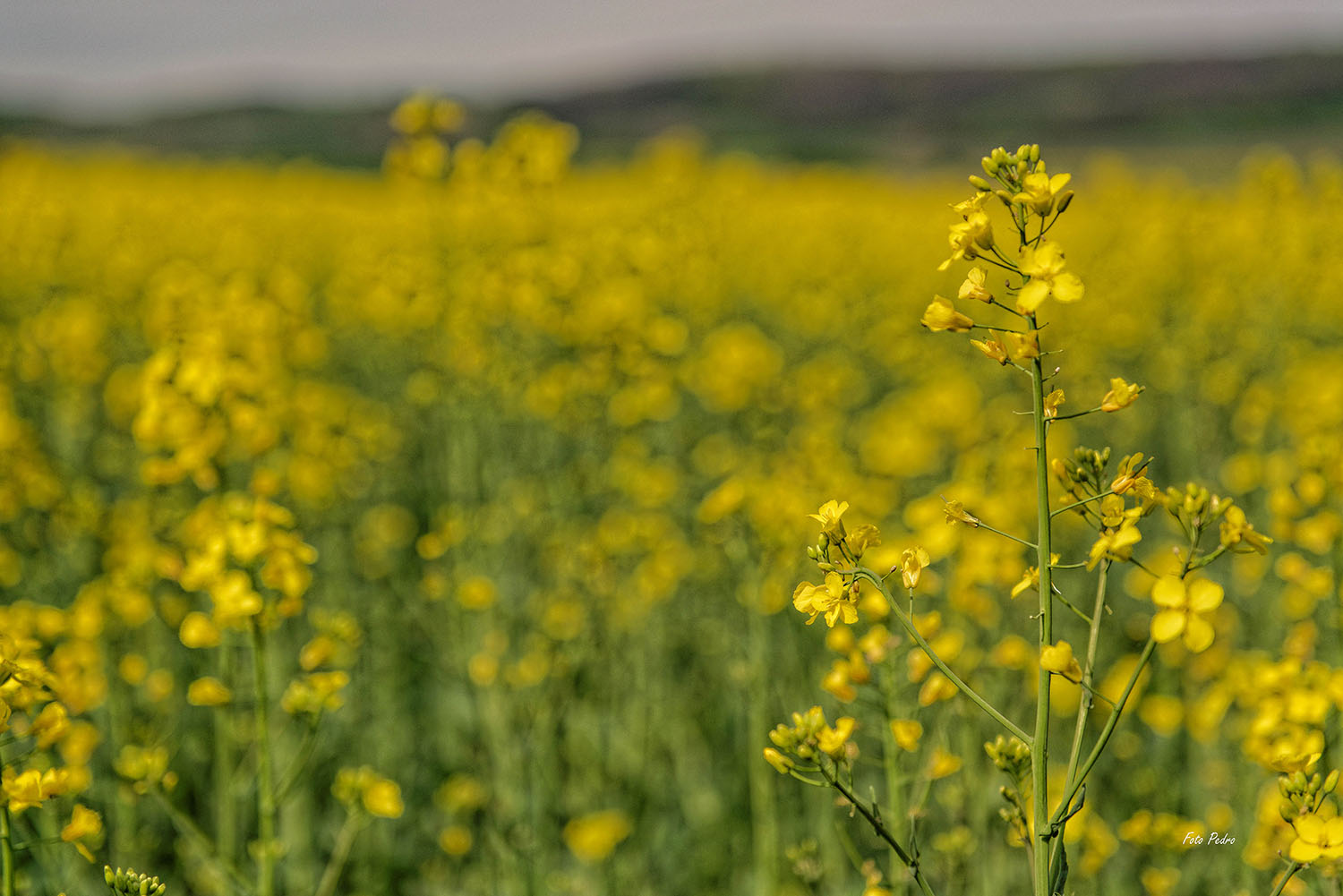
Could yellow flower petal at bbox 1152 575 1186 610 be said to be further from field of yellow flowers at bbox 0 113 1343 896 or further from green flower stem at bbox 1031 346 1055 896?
field of yellow flowers at bbox 0 113 1343 896

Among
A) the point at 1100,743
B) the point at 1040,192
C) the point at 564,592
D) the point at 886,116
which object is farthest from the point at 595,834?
the point at 886,116

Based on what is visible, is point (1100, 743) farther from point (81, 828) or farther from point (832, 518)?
point (81, 828)

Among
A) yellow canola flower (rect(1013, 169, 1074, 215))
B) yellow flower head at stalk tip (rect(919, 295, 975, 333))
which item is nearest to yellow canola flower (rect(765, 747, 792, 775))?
yellow flower head at stalk tip (rect(919, 295, 975, 333))

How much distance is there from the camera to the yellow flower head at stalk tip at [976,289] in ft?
4.38

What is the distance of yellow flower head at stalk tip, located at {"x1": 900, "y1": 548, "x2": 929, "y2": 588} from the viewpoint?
4.62 feet

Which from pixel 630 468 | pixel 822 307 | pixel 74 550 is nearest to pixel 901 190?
pixel 822 307

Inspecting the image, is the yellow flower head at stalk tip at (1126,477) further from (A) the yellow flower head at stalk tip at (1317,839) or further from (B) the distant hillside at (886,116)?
(B) the distant hillside at (886,116)

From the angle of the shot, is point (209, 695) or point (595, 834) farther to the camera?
point (595, 834)

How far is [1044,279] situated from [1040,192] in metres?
0.11

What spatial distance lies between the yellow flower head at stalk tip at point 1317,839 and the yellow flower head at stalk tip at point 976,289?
0.86 m

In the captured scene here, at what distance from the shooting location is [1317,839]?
1.43 metres

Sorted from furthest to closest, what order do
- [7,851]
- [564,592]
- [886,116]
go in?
[886,116]
[564,592]
[7,851]

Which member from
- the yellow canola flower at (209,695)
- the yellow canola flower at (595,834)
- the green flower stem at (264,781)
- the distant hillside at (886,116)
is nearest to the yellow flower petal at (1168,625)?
the green flower stem at (264,781)

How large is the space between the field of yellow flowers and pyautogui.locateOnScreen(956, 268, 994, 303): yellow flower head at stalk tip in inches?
12.4
